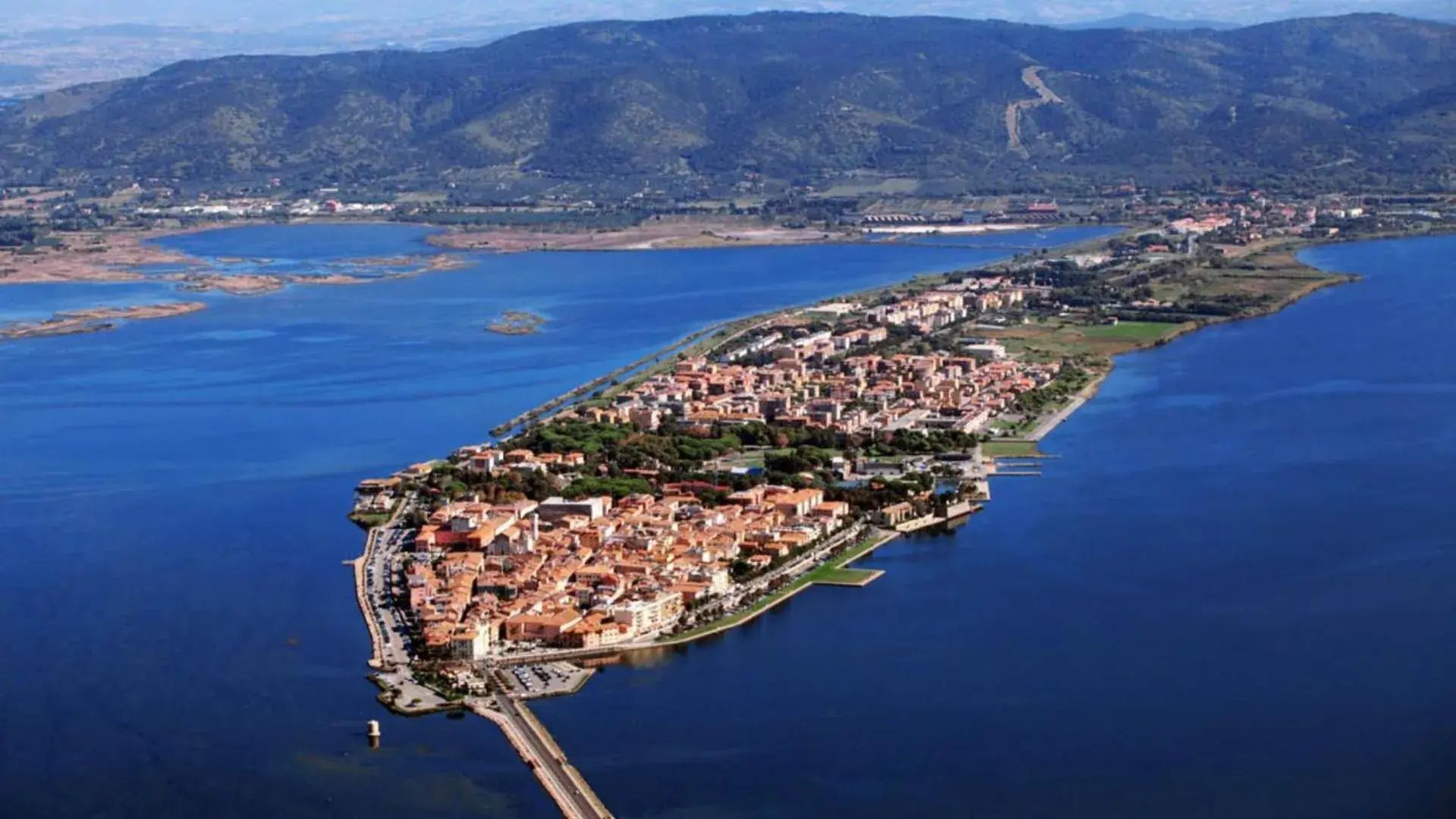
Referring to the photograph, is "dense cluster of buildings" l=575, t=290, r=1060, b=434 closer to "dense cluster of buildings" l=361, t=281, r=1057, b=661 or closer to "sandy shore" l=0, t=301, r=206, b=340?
"dense cluster of buildings" l=361, t=281, r=1057, b=661

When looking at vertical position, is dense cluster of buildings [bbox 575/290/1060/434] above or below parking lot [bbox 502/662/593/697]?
above

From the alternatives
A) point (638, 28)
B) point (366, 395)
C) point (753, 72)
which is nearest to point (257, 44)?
point (638, 28)

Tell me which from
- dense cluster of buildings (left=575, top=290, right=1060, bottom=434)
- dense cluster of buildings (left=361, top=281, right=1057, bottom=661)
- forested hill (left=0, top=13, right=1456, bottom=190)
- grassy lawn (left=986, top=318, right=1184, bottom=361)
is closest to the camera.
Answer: dense cluster of buildings (left=361, top=281, right=1057, bottom=661)

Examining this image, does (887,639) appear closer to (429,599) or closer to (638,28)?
(429,599)

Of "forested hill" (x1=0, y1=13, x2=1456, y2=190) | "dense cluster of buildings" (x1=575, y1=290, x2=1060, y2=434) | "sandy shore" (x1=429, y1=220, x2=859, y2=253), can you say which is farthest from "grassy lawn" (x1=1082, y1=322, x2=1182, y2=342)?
"forested hill" (x1=0, y1=13, x2=1456, y2=190)

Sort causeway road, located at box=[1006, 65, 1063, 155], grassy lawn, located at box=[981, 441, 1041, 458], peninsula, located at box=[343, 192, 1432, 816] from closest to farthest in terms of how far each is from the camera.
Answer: peninsula, located at box=[343, 192, 1432, 816] → grassy lawn, located at box=[981, 441, 1041, 458] → causeway road, located at box=[1006, 65, 1063, 155]

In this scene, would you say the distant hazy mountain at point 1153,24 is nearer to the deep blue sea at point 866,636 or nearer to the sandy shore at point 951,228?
the sandy shore at point 951,228

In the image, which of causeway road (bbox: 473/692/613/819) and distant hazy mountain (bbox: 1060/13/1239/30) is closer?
causeway road (bbox: 473/692/613/819)

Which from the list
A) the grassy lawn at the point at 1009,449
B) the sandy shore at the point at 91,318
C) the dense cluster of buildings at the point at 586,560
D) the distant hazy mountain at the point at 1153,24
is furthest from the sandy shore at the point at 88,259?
the distant hazy mountain at the point at 1153,24
